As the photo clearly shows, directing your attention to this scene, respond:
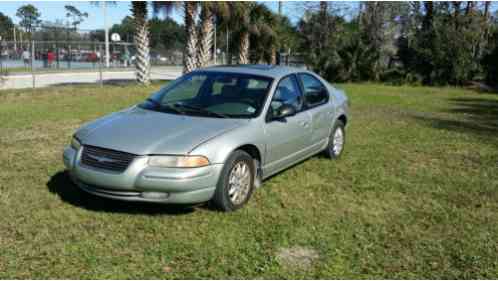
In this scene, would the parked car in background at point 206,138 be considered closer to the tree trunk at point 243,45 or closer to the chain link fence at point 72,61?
the chain link fence at point 72,61

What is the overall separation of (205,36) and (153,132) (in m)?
15.8

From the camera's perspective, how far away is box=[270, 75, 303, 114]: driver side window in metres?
5.23

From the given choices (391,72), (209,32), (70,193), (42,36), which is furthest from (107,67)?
(70,193)

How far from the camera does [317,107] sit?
606 cm

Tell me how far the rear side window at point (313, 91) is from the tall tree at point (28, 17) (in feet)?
75.0

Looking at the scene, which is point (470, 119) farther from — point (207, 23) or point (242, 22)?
point (242, 22)

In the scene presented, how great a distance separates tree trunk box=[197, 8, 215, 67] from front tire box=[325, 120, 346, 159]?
1289cm

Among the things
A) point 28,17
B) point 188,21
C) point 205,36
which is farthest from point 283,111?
point 28,17

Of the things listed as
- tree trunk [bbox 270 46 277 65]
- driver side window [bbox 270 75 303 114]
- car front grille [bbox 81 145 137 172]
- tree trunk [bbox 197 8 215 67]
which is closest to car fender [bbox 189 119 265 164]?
driver side window [bbox 270 75 303 114]

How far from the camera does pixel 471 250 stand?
3.86 meters

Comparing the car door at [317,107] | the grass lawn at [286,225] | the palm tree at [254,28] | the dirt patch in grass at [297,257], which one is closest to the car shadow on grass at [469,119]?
the grass lawn at [286,225]

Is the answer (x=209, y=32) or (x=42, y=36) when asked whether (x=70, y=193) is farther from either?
(x=42, y=36)

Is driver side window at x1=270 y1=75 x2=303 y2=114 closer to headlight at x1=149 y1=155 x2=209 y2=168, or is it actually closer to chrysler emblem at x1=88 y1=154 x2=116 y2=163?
headlight at x1=149 y1=155 x2=209 y2=168

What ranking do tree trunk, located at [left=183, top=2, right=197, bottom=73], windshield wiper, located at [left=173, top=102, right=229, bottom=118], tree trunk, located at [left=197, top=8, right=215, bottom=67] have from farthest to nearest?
1. tree trunk, located at [left=197, top=8, right=215, bottom=67]
2. tree trunk, located at [left=183, top=2, right=197, bottom=73]
3. windshield wiper, located at [left=173, top=102, right=229, bottom=118]
